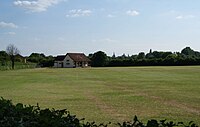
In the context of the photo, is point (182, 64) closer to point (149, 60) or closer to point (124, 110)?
point (149, 60)

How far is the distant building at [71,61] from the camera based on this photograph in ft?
458

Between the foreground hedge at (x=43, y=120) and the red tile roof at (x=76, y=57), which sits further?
the red tile roof at (x=76, y=57)

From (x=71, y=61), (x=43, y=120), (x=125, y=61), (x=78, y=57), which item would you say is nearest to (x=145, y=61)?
(x=125, y=61)

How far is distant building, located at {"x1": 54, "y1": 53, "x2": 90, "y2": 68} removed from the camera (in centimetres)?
13975

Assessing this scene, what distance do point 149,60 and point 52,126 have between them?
12449cm

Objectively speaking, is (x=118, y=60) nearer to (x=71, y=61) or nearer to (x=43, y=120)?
(x=71, y=61)

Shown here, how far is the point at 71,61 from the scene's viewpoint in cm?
14125

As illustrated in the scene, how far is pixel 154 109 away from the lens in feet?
56.0

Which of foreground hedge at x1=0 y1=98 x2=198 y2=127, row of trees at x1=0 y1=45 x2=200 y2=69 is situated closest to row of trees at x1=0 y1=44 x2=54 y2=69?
row of trees at x1=0 y1=45 x2=200 y2=69

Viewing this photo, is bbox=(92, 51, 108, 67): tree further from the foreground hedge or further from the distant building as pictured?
the foreground hedge

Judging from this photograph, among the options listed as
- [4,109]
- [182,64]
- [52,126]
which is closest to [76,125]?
[52,126]

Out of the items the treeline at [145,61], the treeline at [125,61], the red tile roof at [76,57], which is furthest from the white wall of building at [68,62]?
the treeline at [145,61]

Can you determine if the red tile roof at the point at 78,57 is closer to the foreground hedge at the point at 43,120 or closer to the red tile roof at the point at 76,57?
the red tile roof at the point at 76,57

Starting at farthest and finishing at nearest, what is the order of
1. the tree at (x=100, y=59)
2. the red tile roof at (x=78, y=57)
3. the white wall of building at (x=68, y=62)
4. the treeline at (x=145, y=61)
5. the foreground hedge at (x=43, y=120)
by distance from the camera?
the white wall of building at (x=68, y=62) < the red tile roof at (x=78, y=57) < the tree at (x=100, y=59) < the treeline at (x=145, y=61) < the foreground hedge at (x=43, y=120)
